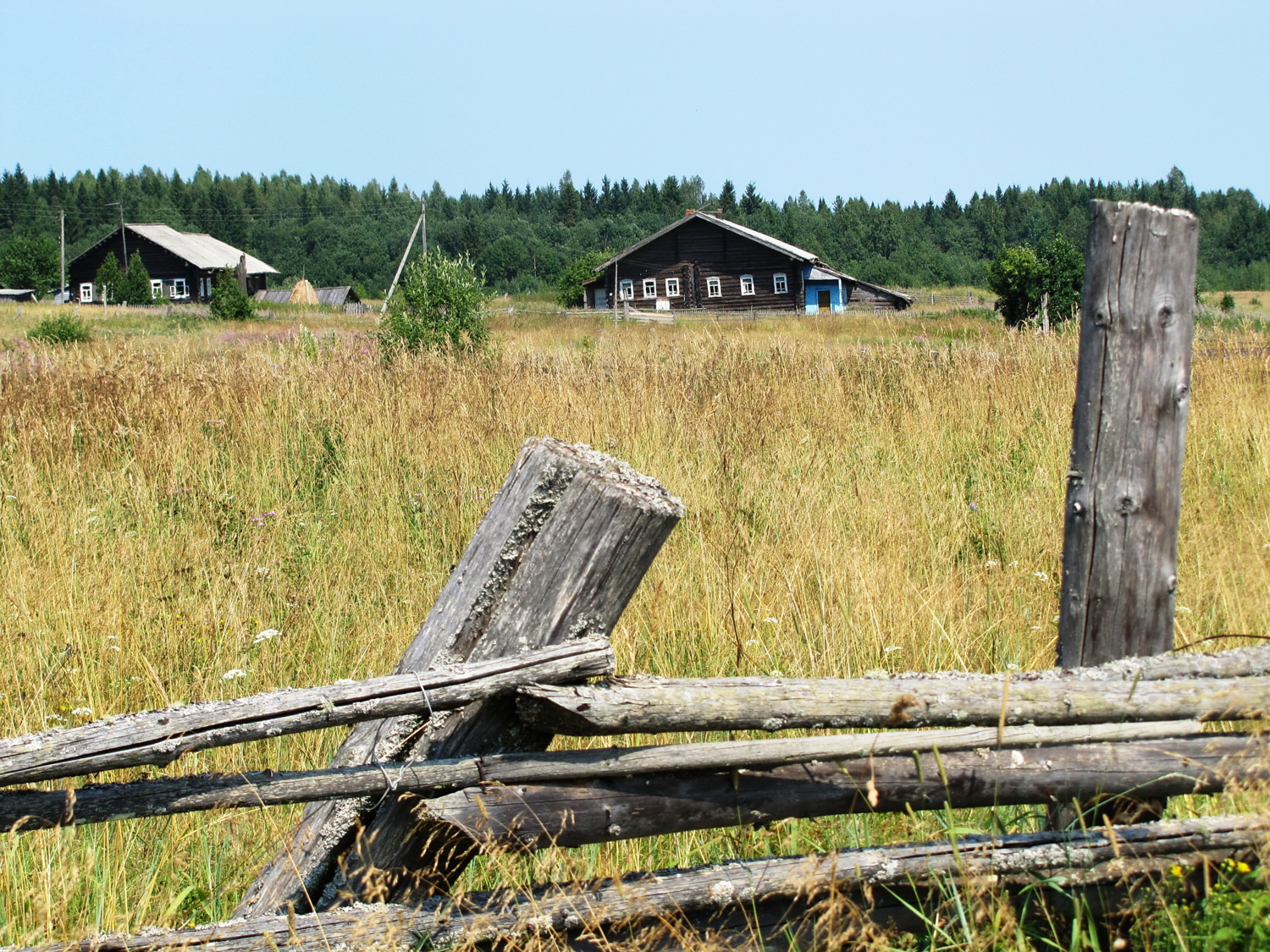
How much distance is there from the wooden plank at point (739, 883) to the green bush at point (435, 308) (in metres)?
8.37

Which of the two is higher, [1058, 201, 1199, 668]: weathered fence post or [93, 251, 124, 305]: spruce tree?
[93, 251, 124, 305]: spruce tree


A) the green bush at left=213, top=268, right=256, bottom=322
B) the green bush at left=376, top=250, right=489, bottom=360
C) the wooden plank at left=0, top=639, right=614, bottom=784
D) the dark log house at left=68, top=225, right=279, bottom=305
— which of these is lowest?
the wooden plank at left=0, top=639, right=614, bottom=784

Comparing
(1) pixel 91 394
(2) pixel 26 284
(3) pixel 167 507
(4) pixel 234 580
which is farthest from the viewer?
(2) pixel 26 284

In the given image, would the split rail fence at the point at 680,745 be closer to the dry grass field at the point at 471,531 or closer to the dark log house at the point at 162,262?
the dry grass field at the point at 471,531

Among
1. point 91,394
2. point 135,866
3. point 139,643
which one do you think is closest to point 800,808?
point 135,866

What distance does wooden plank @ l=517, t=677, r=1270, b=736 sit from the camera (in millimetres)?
1588

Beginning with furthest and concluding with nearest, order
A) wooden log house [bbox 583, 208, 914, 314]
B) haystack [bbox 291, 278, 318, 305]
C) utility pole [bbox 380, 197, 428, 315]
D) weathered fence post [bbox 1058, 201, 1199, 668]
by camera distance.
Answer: haystack [bbox 291, 278, 318, 305]
wooden log house [bbox 583, 208, 914, 314]
utility pole [bbox 380, 197, 428, 315]
weathered fence post [bbox 1058, 201, 1199, 668]

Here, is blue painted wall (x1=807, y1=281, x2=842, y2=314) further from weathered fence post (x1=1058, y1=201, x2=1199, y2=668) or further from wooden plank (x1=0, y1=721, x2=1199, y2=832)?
wooden plank (x1=0, y1=721, x2=1199, y2=832)

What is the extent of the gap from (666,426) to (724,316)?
115ft

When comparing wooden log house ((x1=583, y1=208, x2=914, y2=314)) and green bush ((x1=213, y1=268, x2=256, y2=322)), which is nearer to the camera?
green bush ((x1=213, y1=268, x2=256, y2=322))

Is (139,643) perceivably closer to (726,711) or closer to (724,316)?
(726,711)

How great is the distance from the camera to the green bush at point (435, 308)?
10000 millimetres

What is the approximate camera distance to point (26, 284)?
78312 millimetres

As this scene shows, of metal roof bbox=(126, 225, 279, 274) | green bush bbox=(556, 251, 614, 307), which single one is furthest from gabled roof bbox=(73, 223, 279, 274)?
green bush bbox=(556, 251, 614, 307)
